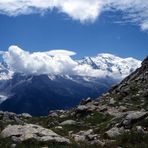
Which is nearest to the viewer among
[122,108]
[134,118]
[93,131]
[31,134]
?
[31,134]

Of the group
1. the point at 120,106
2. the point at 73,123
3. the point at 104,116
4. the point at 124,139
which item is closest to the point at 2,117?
the point at 73,123

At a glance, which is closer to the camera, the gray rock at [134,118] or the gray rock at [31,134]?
the gray rock at [31,134]

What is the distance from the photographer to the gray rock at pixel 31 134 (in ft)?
84.1

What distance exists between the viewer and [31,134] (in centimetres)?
2653

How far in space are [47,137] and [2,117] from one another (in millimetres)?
25417

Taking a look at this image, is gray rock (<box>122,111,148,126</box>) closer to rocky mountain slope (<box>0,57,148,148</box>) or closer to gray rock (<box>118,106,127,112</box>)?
rocky mountain slope (<box>0,57,148,148</box>)

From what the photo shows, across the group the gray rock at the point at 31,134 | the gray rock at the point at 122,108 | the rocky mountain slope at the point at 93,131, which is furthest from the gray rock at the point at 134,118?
the gray rock at the point at 122,108

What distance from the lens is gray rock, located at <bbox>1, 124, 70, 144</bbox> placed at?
84.1ft

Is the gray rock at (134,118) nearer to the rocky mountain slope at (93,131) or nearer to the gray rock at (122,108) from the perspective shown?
the rocky mountain slope at (93,131)

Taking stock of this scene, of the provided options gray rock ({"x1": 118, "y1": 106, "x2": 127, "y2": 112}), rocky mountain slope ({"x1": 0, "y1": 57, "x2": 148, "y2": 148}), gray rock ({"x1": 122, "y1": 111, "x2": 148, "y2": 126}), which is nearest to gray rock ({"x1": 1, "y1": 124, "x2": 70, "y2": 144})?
rocky mountain slope ({"x1": 0, "y1": 57, "x2": 148, "y2": 148})

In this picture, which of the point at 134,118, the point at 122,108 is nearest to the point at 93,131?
the point at 134,118

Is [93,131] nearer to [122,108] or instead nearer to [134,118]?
[134,118]

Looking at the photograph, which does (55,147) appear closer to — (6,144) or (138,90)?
(6,144)

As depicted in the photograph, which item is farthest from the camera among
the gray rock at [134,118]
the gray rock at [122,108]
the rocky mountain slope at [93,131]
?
the gray rock at [122,108]
